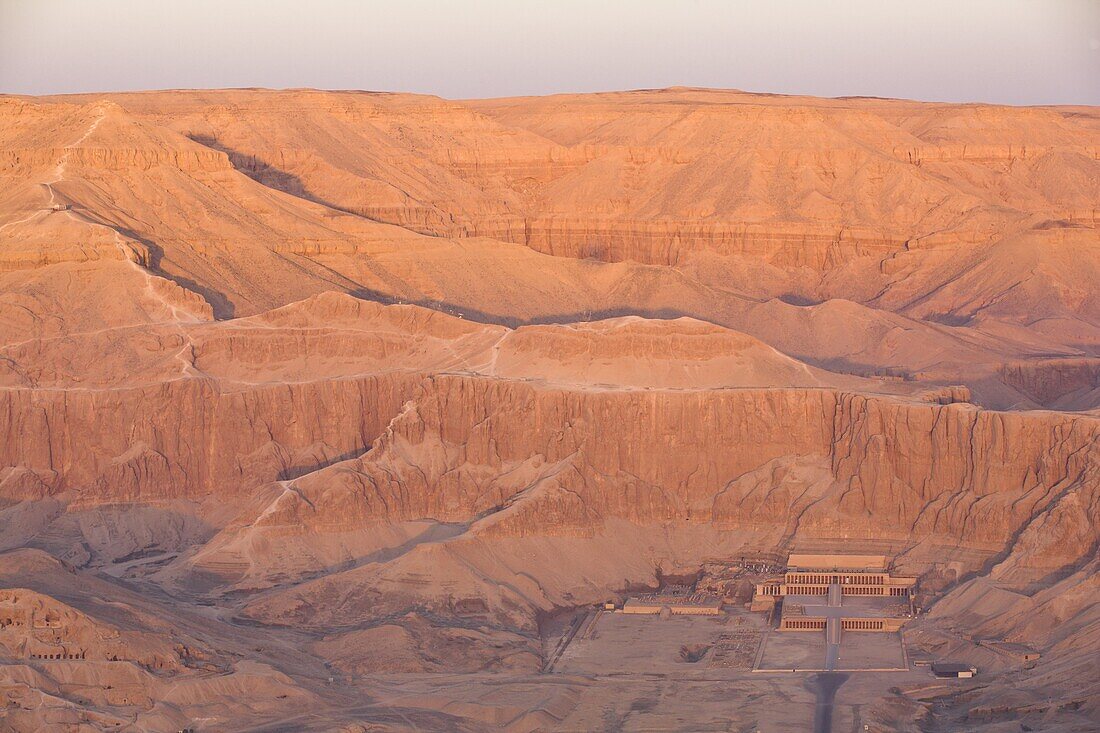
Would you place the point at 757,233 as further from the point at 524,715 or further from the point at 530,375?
the point at 524,715

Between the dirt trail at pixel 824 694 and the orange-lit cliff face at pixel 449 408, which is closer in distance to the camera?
the dirt trail at pixel 824 694

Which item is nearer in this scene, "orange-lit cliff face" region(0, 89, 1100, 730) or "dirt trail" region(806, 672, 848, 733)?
"dirt trail" region(806, 672, 848, 733)

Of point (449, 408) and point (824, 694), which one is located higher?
point (449, 408)

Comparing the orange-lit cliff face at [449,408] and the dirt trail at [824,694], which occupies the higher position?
the orange-lit cliff face at [449,408]

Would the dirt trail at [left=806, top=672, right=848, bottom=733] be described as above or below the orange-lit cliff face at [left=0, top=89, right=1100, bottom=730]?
below

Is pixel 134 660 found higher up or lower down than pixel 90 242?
lower down

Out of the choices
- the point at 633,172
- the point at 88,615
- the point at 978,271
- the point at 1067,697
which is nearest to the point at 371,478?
the point at 88,615

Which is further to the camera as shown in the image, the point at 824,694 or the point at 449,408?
the point at 449,408

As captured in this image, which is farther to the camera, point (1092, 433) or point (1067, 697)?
point (1092, 433)
